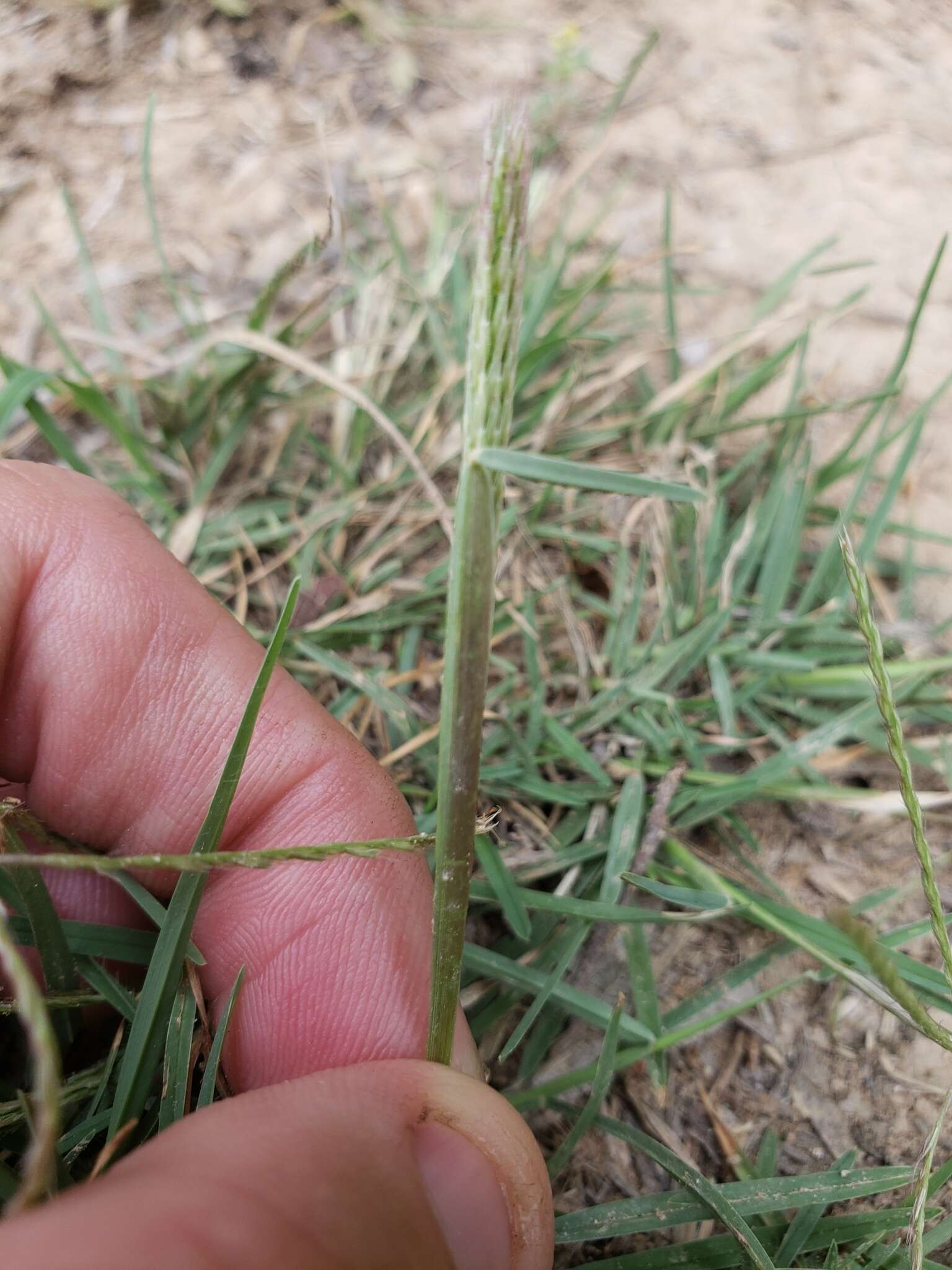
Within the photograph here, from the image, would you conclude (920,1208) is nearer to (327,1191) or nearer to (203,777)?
Result: (327,1191)

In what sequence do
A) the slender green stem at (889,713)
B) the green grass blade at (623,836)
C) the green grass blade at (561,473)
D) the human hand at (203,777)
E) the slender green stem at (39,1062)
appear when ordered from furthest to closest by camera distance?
the green grass blade at (623,836) < the human hand at (203,777) < the slender green stem at (889,713) < the green grass blade at (561,473) < the slender green stem at (39,1062)

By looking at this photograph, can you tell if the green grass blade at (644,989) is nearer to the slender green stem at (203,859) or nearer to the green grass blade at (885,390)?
the slender green stem at (203,859)

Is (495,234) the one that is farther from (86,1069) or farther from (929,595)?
(929,595)

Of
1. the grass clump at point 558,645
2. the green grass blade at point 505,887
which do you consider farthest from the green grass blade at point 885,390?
the green grass blade at point 505,887

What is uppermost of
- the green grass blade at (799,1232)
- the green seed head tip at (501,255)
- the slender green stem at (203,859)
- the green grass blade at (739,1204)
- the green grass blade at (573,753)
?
the green seed head tip at (501,255)

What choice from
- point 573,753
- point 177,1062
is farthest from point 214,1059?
point 573,753

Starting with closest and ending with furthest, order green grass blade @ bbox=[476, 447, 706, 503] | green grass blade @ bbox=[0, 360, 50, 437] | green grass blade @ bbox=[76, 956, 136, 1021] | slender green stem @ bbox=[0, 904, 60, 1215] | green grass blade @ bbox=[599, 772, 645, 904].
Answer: slender green stem @ bbox=[0, 904, 60, 1215]
green grass blade @ bbox=[476, 447, 706, 503]
green grass blade @ bbox=[76, 956, 136, 1021]
green grass blade @ bbox=[599, 772, 645, 904]
green grass blade @ bbox=[0, 360, 50, 437]

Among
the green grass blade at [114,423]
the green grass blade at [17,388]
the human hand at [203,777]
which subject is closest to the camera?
the human hand at [203,777]

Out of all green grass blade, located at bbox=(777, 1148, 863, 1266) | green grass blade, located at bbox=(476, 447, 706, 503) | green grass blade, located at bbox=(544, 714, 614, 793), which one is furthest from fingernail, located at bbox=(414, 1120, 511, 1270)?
green grass blade, located at bbox=(476, 447, 706, 503)

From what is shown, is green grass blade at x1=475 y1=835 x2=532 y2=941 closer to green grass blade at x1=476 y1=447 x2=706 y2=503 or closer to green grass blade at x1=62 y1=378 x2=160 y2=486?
green grass blade at x1=476 y1=447 x2=706 y2=503
